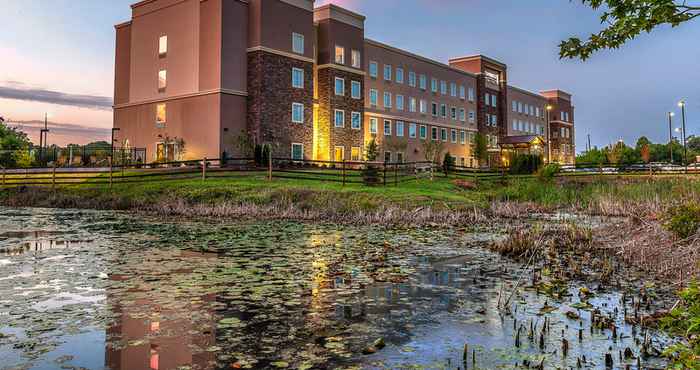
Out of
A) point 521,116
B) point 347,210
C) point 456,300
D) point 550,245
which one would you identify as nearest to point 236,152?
point 347,210

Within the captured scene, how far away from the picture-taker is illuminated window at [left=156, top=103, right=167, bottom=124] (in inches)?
1452

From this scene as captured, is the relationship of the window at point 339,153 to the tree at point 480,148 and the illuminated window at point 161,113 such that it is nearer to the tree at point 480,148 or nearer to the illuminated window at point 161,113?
the illuminated window at point 161,113

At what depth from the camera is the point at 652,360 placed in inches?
146

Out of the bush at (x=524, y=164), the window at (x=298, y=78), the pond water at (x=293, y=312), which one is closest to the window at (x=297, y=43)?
the window at (x=298, y=78)

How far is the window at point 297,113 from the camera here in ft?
121

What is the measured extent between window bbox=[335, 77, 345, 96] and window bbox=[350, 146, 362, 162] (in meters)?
4.75

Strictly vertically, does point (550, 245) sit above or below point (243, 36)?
below

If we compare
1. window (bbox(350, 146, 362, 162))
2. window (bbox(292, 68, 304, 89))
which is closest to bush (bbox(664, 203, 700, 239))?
window (bbox(292, 68, 304, 89))

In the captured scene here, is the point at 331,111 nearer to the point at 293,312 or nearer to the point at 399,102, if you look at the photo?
the point at 399,102

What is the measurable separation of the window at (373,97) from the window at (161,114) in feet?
60.1

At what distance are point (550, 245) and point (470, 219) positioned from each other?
5.42 metres

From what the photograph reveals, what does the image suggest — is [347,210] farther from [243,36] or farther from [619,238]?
[243,36]

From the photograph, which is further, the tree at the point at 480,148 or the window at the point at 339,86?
the tree at the point at 480,148

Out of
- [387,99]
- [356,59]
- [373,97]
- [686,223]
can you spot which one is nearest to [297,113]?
[356,59]
